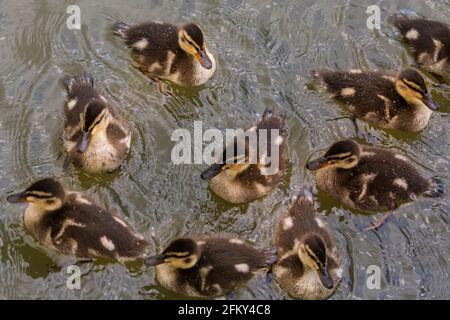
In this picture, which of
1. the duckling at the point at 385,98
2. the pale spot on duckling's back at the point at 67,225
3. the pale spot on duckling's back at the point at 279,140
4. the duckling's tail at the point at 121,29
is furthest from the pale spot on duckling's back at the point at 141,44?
the pale spot on duckling's back at the point at 67,225

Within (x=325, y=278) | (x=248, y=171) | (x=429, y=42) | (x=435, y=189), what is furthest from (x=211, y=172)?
(x=429, y=42)

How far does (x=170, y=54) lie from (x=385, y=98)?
1229 millimetres

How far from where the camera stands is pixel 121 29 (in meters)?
4.71

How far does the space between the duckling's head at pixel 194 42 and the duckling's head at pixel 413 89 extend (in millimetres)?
1060

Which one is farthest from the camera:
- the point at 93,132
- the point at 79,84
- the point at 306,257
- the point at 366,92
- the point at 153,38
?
the point at 153,38

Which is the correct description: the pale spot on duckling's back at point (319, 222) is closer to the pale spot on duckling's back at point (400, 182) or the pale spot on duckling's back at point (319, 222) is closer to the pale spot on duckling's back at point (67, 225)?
the pale spot on duckling's back at point (400, 182)

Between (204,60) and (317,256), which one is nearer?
(317,256)

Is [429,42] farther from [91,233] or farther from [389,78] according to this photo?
[91,233]

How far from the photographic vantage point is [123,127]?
4238mm

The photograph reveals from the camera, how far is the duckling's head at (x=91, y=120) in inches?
154

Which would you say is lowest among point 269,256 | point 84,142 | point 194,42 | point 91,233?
point 269,256

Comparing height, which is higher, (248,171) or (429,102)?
(429,102)

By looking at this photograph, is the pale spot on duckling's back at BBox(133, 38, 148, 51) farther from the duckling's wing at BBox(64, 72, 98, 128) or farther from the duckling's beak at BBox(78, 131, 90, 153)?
the duckling's beak at BBox(78, 131, 90, 153)

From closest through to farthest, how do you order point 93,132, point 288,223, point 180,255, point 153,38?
1. point 180,255
2. point 288,223
3. point 93,132
4. point 153,38
